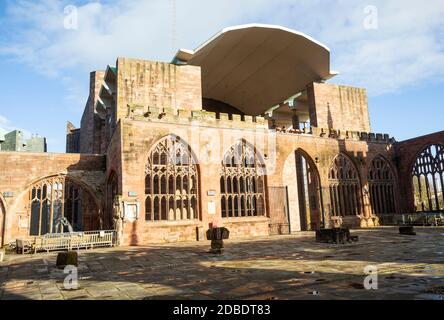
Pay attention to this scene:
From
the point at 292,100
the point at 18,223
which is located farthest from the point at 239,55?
the point at 18,223

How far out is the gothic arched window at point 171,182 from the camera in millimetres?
18234

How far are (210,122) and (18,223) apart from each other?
44.3 feet

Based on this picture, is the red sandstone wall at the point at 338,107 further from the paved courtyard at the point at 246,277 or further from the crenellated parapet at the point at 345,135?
the paved courtyard at the point at 246,277

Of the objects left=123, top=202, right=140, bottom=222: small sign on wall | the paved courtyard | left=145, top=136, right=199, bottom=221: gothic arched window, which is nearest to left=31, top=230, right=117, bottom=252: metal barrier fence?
left=123, top=202, right=140, bottom=222: small sign on wall

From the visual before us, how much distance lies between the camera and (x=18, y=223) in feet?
64.6

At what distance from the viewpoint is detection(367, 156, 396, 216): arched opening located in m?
26.1

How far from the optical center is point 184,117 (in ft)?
63.8

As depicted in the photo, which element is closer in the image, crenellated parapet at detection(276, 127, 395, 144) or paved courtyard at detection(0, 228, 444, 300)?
paved courtyard at detection(0, 228, 444, 300)

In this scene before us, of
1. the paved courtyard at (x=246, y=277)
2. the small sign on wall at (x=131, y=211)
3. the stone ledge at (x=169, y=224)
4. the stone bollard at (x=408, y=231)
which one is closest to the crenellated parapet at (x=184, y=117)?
the small sign on wall at (x=131, y=211)

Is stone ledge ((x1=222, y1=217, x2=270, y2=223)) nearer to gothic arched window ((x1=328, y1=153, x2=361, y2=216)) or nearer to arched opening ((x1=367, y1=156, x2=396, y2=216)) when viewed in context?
gothic arched window ((x1=328, y1=153, x2=361, y2=216))

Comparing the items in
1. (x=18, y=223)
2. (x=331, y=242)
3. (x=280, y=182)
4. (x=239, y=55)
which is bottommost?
(x=331, y=242)

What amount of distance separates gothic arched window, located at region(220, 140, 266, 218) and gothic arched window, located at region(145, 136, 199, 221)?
82.9 inches

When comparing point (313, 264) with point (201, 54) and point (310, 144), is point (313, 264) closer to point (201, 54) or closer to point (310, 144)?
point (310, 144)

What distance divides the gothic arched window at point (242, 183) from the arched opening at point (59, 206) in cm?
921
